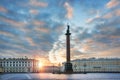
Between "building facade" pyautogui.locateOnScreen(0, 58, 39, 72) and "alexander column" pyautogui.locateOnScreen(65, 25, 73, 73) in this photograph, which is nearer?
"alexander column" pyautogui.locateOnScreen(65, 25, 73, 73)

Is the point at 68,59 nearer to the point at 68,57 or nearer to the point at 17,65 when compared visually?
the point at 68,57

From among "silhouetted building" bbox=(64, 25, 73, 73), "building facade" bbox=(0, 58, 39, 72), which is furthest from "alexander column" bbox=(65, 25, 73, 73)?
"building facade" bbox=(0, 58, 39, 72)

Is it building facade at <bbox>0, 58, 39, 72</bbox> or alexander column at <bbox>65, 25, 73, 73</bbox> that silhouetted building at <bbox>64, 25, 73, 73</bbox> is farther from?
building facade at <bbox>0, 58, 39, 72</bbox>

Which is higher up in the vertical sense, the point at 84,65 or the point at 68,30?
the point at 68,30

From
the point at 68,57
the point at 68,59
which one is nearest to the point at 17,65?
the point at 68,57

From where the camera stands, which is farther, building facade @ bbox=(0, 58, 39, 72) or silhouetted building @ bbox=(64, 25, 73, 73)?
A: building facade @ bbox=(0, 58, 39, 72)

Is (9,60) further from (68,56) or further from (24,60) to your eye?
(68,56)

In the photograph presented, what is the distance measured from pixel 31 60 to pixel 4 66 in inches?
766

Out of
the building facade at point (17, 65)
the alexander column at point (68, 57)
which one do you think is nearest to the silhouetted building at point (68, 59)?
the alexander column at point (68, 57)

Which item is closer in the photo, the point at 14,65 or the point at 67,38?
the point at 67,38

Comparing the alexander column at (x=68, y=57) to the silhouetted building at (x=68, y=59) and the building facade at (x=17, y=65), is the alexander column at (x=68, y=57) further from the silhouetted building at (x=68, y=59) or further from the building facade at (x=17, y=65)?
the building facade at (x=17, y=65)

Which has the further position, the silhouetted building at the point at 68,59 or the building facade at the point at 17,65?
the building facade at the point at 17,65

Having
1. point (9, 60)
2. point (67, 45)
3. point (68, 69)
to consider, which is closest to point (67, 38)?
point (67, 45)

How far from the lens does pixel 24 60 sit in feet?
652
